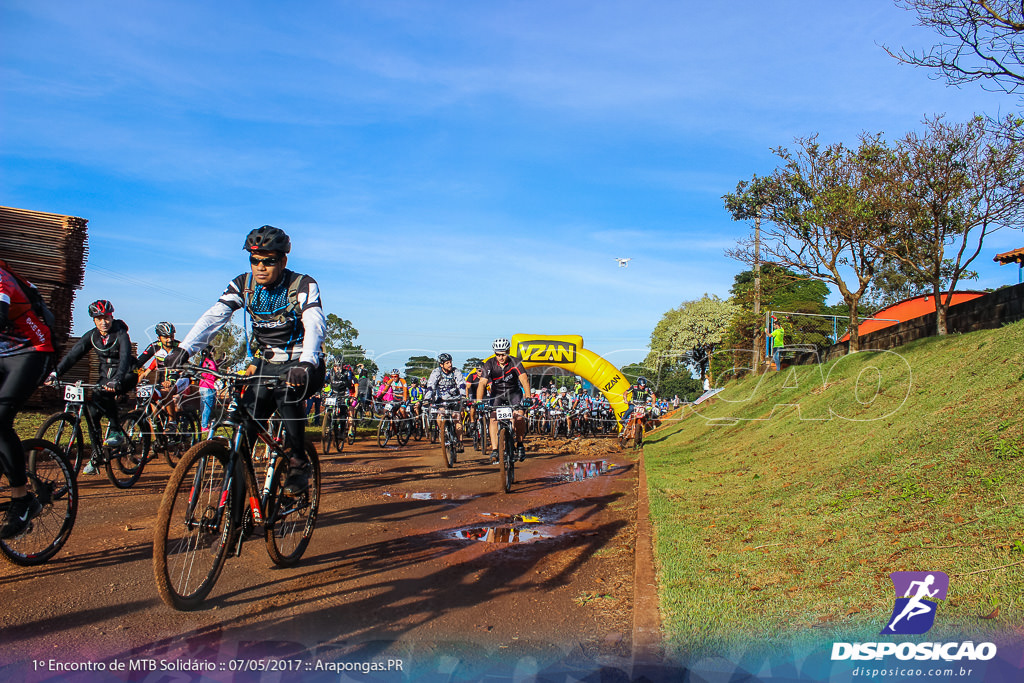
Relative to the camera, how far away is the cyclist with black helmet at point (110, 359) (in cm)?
771

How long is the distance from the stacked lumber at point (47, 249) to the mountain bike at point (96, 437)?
5.85 meters

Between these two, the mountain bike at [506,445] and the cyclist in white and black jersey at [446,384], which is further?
the cyclist in white and black jersey at [446,384]

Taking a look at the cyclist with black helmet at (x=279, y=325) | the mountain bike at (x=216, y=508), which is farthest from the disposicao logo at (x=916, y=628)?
the cyclist with black helmet at (x=279, y=325)

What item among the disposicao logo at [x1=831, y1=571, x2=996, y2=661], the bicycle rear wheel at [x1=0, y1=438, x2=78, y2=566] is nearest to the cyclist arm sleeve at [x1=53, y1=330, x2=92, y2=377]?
the bicycle rear wheel at [x1=0, y1=438, x2=78, y2=566]

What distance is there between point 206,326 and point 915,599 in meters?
4.67

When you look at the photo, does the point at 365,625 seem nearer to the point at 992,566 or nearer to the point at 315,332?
the point at 315,332

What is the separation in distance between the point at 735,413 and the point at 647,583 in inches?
592

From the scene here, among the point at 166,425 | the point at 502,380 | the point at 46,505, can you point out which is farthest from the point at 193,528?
the point at 502,380

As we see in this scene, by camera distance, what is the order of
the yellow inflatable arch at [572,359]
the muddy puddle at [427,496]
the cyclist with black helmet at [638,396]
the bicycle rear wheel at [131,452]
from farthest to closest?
the yellow inflatable arch at [572,359]
the cyclist with black helmet at [638,396]
the muddy puddle at [427,496]
the bicycle rear wheel at [131,452]

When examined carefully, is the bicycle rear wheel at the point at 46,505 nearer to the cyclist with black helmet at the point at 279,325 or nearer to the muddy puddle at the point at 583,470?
the cyclist with black helmet at the point at 279,325

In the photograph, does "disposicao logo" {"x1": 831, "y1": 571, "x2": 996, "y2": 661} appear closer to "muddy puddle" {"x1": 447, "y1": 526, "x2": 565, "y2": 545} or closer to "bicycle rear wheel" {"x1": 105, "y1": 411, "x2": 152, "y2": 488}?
"muddy puddle" {"x1": 447, "y1": 526, "x2": 565, "y2": 545}

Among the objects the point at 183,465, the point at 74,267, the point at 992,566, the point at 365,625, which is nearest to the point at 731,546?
the point at 992,566

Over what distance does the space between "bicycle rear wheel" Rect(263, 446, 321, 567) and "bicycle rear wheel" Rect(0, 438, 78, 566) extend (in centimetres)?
155

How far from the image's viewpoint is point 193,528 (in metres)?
3.98
